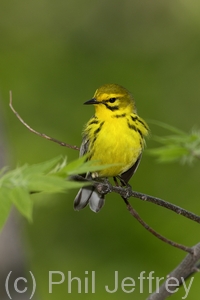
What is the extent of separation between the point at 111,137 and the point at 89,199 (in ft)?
1.65

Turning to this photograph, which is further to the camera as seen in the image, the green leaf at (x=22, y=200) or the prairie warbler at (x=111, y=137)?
the prairie warbler at (x=111, y=137)

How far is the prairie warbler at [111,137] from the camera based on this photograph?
4277mm

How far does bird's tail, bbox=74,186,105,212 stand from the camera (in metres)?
4.41

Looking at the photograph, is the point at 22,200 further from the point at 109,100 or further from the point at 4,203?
the point at 109,100

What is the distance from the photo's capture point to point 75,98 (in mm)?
7957

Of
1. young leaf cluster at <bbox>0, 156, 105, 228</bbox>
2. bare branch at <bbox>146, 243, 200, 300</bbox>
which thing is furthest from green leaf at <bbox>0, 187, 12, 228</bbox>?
bare branch at <bbox>146, 243, 200, 300</bbox>

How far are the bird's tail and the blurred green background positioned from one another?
3.10 ft

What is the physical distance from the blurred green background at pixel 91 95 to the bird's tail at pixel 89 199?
3.10 ft

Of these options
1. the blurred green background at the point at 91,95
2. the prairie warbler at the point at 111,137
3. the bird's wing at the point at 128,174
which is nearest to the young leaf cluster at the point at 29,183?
the prairie warbler at the point at 111,137

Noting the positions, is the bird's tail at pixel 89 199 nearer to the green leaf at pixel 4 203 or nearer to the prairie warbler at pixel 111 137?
the prairie warbler at pixel 111 137

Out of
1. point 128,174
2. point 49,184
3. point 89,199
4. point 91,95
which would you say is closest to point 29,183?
point 49,184

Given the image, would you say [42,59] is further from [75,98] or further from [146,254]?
[146,254]

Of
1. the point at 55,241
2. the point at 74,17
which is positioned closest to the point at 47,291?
the point at 55,241

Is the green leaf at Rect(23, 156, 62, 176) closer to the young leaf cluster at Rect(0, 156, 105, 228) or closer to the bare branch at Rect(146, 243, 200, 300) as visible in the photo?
the young leaf cluster at Rect(0, 156, 105, 228)
